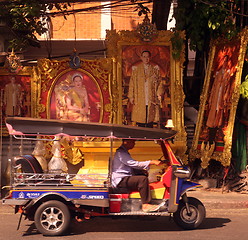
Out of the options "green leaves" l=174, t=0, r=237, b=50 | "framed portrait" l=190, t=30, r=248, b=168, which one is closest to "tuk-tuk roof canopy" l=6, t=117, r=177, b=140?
"framed portrait" l=190, t=30, r=248, b=168

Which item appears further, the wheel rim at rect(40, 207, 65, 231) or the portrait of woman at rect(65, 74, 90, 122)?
the portrait of woman at rect(65, 74, 90, 122)

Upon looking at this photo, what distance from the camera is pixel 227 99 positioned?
42.0 feet

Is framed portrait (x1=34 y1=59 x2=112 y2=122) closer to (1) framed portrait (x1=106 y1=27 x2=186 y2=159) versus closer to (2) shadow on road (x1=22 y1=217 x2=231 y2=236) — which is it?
(1) framed portrait (x1=106 y1=27 x2=186 y2=159)

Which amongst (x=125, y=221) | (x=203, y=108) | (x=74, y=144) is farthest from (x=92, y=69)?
(x=125, y=221)

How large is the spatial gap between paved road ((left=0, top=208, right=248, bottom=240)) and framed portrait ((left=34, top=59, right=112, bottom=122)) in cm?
390

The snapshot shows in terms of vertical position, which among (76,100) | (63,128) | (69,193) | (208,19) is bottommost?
(69,193)

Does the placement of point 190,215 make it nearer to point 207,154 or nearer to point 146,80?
point 207,154

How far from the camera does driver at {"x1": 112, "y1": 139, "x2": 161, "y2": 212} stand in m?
8.63

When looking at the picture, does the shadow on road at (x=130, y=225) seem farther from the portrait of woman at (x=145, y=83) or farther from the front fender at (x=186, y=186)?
the portrait of woman at (x=145, y=83)

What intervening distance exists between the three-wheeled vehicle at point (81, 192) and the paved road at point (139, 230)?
256 mm

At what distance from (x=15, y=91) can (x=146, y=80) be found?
3268 millimetres

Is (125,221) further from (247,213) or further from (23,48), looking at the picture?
(23,48)

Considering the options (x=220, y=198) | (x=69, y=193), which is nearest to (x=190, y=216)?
(x=69, y=193)

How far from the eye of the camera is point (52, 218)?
8492 mm
